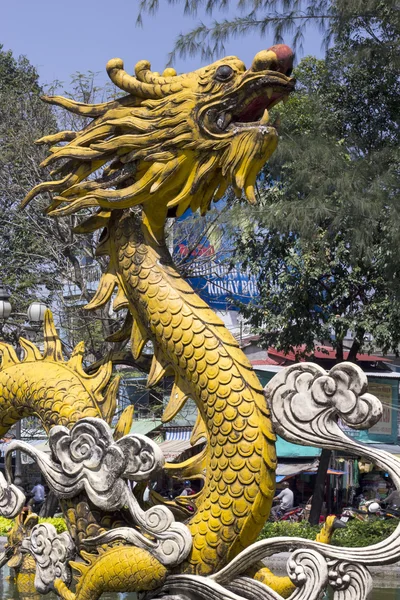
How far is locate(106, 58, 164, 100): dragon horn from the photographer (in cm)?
457

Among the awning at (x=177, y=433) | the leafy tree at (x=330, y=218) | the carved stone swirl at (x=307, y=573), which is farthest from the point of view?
the awning at (x=177, y=433)

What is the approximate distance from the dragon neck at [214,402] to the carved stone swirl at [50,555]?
2.29 feet

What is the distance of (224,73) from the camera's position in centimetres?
434

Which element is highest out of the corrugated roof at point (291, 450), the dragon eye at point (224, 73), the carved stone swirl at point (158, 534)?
the dragon eye at point (224, 73)

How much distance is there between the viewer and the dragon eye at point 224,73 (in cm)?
433

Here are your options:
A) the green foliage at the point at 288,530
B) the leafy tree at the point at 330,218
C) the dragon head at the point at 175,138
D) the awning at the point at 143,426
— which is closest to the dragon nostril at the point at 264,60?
the dragon head at the point at 175,138

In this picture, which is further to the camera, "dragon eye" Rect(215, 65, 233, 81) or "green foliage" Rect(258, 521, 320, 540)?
"green foliage" Rect(258, 521, 320, 540)

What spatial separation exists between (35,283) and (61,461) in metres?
10.4

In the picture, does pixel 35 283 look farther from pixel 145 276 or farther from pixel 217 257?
pixel 145 276

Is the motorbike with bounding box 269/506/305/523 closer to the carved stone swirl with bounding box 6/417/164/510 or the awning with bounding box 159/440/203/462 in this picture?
the awning with bounding box 159/440/203/462

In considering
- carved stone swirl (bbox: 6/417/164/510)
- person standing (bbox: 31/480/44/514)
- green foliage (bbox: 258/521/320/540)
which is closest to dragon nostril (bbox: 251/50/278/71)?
carved stone swirl (bbox: 6/417/164/510)

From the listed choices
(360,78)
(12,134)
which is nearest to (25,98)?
(12,134)

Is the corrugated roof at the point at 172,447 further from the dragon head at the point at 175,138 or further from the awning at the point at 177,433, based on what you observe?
the dragon head at the point at 175,138

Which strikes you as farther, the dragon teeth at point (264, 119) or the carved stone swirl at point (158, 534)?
the dragon teeth at point (264, 119)
